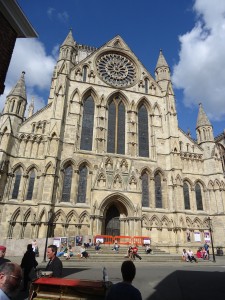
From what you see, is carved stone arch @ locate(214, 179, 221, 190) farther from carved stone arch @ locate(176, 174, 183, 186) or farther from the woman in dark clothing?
the woman in dark clothing

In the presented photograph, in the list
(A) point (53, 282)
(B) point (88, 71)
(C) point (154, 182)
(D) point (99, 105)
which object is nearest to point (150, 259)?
(C) point (154, 182)

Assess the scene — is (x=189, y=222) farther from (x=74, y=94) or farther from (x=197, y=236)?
(x=74, y=94)

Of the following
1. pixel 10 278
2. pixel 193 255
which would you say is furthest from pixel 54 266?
pixel 193 255

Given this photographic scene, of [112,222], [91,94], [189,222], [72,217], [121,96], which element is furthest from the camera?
[121,96]

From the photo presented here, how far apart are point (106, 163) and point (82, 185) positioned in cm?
317

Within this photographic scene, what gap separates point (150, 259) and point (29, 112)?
111 feet

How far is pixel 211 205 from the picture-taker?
76.9 feet

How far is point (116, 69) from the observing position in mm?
28844

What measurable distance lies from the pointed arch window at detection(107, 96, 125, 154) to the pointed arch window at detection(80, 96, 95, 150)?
1973 millimetres

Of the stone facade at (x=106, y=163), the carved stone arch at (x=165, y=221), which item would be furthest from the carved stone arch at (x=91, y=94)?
the carved stone arch at (x=165, y=221)

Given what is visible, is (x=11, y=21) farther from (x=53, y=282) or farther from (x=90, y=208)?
(x=90, y=208)

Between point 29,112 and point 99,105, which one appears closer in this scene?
point 99,105

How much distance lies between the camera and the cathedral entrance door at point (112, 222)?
69.7ft

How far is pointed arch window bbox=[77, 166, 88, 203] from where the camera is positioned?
21.1m
